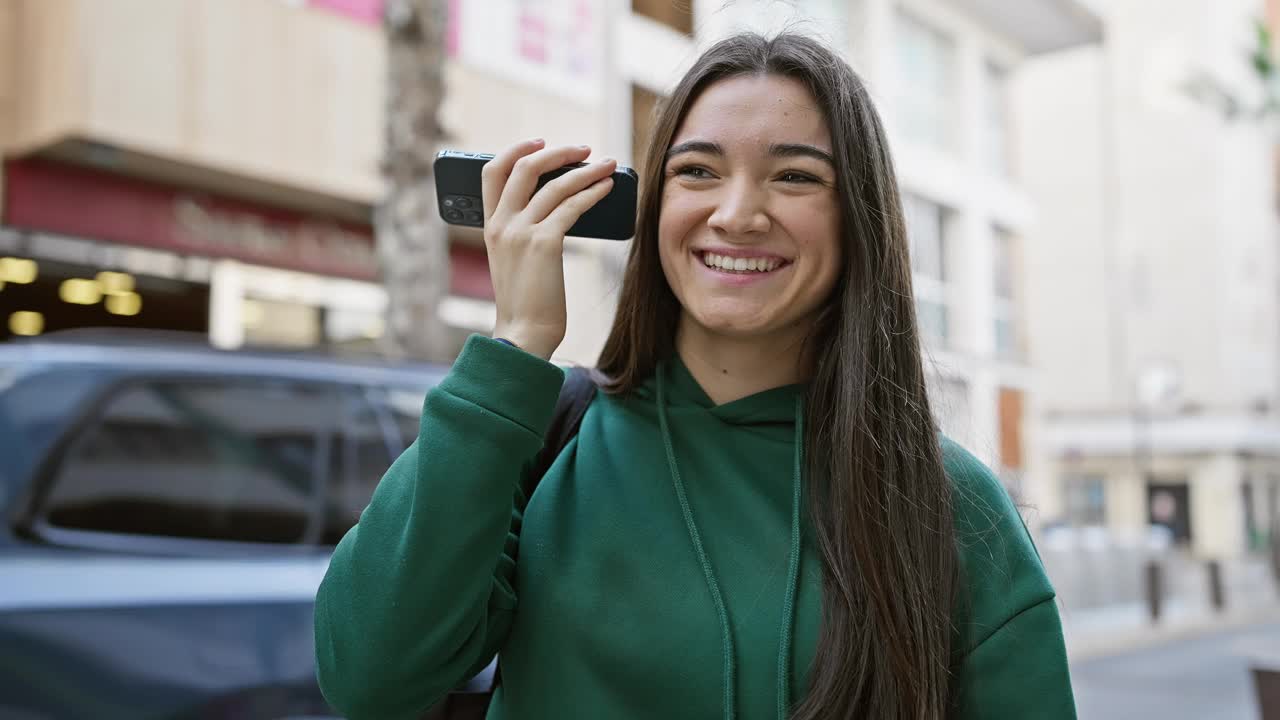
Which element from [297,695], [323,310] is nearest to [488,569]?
[297,695]

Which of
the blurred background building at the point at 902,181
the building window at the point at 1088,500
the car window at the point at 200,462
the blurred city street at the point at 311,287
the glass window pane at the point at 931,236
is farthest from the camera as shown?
the building window at the point at 1088,500

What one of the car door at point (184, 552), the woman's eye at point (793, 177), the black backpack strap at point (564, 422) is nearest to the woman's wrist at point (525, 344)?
the black backpack strap at point (564, 422)

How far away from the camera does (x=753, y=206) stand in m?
1.60

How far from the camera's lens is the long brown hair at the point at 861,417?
1.51 metres

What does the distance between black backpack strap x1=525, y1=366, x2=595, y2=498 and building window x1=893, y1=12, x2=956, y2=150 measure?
20444mm

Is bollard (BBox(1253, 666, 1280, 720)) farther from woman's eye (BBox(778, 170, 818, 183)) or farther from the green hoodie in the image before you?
woman's eye (BBox(778, 170, 818, 183))

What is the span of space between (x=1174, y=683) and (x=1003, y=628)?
976cm

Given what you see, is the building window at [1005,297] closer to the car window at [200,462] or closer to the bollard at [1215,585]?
the bollard at [1215,585]

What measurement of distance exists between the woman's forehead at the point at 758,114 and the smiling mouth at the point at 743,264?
0.16 metres

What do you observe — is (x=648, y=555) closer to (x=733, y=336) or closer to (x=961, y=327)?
(x=733, y=336)

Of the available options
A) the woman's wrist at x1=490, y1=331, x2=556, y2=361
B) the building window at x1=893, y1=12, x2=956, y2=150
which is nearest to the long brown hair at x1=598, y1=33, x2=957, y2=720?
the woman's wrist at x1=490, y1=331, x2=556, y2=361

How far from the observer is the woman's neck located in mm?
1726

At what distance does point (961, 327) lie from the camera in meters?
23.5

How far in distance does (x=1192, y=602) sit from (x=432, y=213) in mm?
16193
